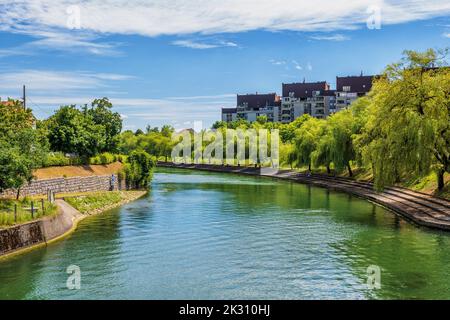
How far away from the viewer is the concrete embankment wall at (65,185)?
42.3 metres

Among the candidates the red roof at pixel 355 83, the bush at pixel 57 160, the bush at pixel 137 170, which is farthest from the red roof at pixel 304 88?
the bush at pixel 57 160

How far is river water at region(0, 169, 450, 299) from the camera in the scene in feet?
71.1

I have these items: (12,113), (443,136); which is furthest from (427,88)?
(12,113)

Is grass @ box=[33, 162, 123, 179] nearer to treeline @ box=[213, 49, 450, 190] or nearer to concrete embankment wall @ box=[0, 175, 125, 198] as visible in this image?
concrete embankment wall @ box=[0, 175, 125, 198]

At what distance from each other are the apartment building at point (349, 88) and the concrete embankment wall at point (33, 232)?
13786cm

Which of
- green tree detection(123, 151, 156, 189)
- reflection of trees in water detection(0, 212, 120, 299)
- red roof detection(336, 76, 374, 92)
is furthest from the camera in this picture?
red roof detection(336, 76, 374, 92)

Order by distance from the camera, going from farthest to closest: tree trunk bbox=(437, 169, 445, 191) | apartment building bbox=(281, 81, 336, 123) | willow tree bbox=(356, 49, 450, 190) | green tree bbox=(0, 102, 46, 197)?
apartment building bbox=(281, 81, 336, 123), tree trunk bbox=(437, 169, 445, 191), willow tree bbox=(356, 49, 450, 190), green tree bbox=(0, 102, 46, 197)

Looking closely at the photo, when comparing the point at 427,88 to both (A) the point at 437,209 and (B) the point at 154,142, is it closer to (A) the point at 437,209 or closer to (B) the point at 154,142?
(A) the point at 437,209

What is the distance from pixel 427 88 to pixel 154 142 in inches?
4640

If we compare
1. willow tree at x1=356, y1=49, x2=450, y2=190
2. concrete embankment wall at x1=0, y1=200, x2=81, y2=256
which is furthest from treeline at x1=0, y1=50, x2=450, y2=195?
concrete embankment wall at x1=0, y1=200, x2=81, y2=256

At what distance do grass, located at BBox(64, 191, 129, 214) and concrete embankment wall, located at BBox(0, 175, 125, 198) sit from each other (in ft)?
9.39

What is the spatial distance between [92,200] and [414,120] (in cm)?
2819

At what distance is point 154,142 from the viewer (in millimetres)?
151625
